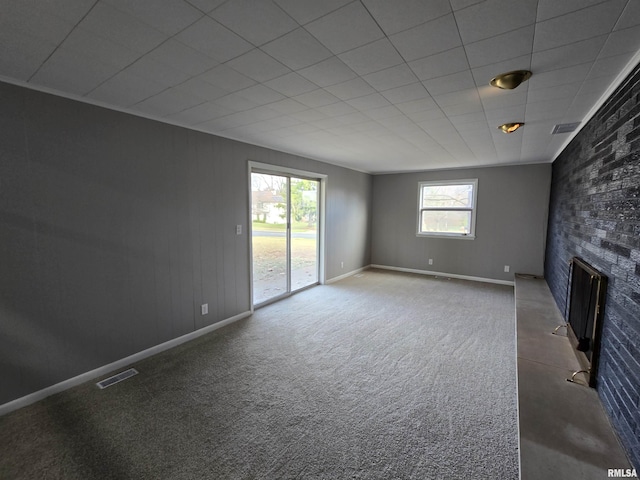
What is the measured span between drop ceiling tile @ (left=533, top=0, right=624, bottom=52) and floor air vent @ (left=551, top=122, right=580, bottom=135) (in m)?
1.88

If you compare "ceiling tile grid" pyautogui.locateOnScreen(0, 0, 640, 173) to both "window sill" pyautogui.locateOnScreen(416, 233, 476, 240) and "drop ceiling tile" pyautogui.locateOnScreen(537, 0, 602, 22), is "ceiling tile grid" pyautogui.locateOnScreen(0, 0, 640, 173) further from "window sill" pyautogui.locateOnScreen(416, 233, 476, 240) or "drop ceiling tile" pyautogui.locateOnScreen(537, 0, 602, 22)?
"window sill" pyautogui.locateOnScreen(416, 233, 476, 240)

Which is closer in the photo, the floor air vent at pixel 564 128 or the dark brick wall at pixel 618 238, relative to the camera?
the dark brick wall at pixel 618 238

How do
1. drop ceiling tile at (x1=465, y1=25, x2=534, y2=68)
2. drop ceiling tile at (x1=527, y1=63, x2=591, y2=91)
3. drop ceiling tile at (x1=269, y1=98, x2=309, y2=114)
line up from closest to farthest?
drop ceiling tile at (x1=465, y1=25, x2=534, y2=68)
drop ceiling tile at (x1=527, y1=63, x2=591, y2=91)
drop ceiling tile at (x1=269, y1=98, x2=309, y2=114)

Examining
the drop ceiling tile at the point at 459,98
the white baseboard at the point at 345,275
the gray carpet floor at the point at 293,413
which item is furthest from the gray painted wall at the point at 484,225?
the drop ceiling tile at the point at 459,98

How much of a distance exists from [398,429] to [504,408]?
873 millimetres

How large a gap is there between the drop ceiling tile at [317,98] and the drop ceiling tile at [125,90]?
1.03 m

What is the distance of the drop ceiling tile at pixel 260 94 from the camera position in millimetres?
2078

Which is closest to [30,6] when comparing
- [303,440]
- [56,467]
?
[56,467]

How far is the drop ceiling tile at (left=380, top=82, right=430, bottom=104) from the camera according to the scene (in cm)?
202

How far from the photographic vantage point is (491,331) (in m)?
3.45

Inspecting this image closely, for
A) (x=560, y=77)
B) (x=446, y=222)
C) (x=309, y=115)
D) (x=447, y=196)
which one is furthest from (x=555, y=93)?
(x=446, y=222)

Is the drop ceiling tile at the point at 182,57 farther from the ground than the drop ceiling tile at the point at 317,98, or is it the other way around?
the drop ceiling tile at the point at 317,98

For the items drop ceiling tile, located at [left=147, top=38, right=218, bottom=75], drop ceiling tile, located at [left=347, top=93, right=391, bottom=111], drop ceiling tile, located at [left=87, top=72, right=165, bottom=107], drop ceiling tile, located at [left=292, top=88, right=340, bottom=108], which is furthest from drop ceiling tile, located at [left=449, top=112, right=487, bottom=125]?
drop ceiling tile, located at [left=87, top=72, right=165, bottom=107]

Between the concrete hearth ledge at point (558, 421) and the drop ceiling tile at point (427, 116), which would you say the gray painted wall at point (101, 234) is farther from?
the concrete hearth ledge at point (558, 421)
